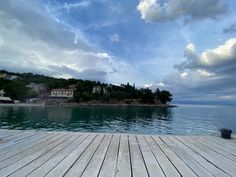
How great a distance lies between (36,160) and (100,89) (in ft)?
383

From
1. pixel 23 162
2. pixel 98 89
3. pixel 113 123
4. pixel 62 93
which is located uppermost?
pixel 98 89

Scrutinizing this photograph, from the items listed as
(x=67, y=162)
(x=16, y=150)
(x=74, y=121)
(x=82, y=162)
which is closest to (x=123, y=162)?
(x=82, y=162)

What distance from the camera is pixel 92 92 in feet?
380

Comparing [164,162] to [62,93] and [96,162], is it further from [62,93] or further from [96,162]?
[62,93]

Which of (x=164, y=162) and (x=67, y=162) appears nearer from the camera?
(x=67, y=162)

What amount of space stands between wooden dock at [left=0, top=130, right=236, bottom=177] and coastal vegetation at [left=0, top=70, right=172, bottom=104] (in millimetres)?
98412

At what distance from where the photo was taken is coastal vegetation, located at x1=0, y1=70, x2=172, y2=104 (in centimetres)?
9312

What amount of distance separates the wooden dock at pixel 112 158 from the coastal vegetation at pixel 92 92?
9841 cm

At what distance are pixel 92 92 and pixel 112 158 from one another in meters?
113

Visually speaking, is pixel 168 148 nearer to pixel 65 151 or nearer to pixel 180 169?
pixel 180 169

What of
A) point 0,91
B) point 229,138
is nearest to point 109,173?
point 229,138

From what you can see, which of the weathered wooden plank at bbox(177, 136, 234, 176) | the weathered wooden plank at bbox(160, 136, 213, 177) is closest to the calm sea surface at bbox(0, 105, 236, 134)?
the weathered wooden plank at bbox(177, 136, 234, 176)

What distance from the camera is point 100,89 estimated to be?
120 metres

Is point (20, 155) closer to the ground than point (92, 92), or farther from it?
closer to the ground
